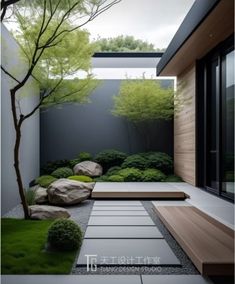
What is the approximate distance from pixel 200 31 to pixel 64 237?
391 cm

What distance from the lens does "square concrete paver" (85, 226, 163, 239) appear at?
356 centimetres

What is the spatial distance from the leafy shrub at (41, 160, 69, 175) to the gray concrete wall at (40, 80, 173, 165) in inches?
13.9

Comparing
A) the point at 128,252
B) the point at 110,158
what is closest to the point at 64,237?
the point at 128,252

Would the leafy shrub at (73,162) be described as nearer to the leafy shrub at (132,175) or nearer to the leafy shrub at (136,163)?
the leafy shrub at (136,163)

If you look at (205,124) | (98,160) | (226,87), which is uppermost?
(226,87)

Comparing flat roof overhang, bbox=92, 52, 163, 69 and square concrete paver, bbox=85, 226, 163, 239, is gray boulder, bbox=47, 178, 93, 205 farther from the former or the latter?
flat roof overhang, bbox=92, 52, 163, 69

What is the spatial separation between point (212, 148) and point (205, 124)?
0.56 m

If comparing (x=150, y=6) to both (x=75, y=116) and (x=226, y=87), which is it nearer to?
(x=226, y=87)

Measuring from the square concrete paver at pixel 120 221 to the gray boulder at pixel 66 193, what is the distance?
1.08 meters

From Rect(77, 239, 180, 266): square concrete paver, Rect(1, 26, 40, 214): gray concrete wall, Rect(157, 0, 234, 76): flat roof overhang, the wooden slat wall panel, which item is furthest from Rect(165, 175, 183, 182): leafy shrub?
Rect(77, 239, 180, 266): square concrete paver

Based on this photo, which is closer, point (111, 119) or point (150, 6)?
point (150, 6)

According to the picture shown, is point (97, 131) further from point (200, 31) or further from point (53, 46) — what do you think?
point (200, 31)

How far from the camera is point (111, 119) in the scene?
31.3 ft

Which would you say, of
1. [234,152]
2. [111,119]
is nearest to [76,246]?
[234,152]
